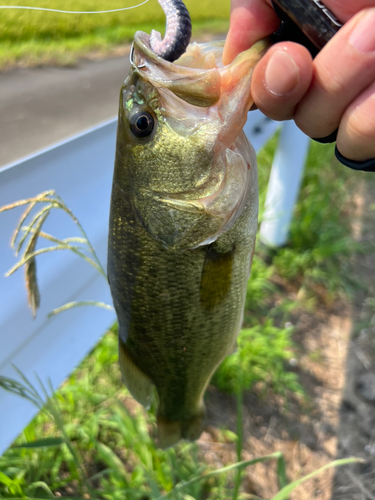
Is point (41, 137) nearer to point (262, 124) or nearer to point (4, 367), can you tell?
point (4, 367)

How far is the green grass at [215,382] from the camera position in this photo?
1.73 meters

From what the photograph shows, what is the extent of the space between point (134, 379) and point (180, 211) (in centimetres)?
67

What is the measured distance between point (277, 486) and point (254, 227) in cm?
197

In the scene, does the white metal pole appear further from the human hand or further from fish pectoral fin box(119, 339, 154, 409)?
the human hand

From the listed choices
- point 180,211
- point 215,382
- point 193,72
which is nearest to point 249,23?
point 193,72

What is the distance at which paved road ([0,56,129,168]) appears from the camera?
1.29 m

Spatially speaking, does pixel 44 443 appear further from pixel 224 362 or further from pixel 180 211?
pixel 224 362

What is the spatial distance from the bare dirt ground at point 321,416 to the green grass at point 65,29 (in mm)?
2349

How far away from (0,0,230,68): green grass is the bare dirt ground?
2349mm

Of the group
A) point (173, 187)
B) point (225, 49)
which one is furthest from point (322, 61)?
point (173, 187)

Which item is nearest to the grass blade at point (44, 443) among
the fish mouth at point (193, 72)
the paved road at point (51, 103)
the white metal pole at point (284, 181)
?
the paved road at point (51, 103)

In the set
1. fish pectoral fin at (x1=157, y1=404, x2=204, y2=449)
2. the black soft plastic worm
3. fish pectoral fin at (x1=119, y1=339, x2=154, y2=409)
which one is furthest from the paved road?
fish pectoral fin at (x1=157, y1=404, x2=204, y2=449)

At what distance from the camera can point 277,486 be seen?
2348 mm

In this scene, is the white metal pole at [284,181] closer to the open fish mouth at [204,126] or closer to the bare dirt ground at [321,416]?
the bare dirt ground at [321,416]
